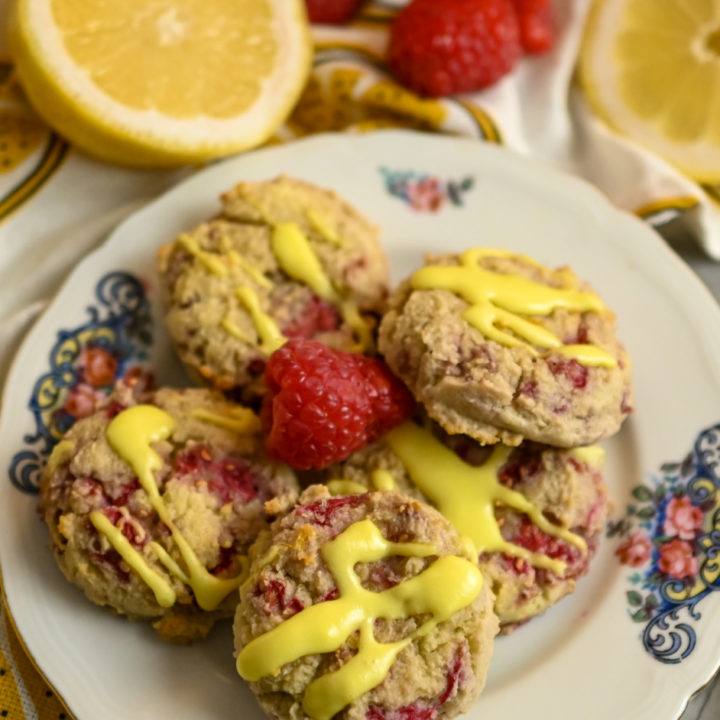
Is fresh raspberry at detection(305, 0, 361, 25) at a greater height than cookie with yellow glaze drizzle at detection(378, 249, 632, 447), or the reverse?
fresh raspberry at detection(305, 0, 361, 25)

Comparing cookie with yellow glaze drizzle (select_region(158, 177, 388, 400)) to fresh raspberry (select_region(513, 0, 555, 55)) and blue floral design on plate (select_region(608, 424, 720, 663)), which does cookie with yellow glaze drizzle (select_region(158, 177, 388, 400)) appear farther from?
fresh raspberry (select_region(513, 0, 555, 55))

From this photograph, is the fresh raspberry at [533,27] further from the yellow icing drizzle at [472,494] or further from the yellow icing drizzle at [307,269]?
the yellow icing drizzle at [472,494]

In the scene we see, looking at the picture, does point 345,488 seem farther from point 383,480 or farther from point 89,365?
point 89,365

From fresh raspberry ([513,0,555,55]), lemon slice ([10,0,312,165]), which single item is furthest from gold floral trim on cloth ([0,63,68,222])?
fresh raspberry ([513,0,555,55])

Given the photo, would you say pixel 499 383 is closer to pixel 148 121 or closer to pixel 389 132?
pixel 389 132

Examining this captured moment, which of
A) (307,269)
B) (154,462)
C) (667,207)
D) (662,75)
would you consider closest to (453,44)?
(662,75)

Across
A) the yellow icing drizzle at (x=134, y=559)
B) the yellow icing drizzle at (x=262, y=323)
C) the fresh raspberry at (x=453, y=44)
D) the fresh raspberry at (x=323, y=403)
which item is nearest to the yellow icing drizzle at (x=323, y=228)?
the yellow icing drizzle at (x=262, y=323)

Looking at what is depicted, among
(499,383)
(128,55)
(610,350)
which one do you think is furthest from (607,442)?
(128,55)
